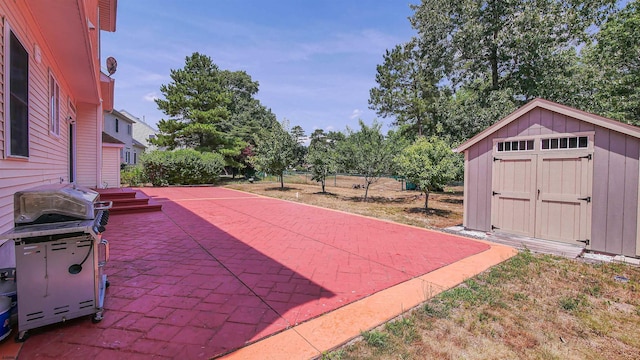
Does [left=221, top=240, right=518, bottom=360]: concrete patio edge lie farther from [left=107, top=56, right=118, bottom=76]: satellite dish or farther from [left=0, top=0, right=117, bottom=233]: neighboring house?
[left=107, top=56, right=118, bottom=76]: satellite dish

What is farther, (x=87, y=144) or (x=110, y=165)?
(x=110, y=165)

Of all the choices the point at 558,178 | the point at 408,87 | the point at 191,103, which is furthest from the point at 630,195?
the point at 191,103

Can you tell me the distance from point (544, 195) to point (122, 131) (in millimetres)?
31077

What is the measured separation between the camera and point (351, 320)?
2.82 meters

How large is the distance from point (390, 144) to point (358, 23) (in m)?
→ 6.46

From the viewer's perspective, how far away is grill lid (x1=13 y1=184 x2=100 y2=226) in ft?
7.26

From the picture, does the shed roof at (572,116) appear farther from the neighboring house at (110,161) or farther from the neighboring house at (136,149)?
the neighboring house at (136,149)

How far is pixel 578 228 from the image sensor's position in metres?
5.76

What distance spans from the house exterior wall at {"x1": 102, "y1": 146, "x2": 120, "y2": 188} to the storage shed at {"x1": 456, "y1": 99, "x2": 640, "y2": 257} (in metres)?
16.0

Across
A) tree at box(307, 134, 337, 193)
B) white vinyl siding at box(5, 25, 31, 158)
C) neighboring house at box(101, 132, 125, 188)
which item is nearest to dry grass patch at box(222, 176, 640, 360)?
white vinyl siding at box(5, 25, 31, 158)

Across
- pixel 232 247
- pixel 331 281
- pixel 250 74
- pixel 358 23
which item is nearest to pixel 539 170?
pixel 331 281

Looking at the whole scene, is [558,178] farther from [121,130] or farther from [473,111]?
[121,130]

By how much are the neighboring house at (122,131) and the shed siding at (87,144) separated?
14.2 metres

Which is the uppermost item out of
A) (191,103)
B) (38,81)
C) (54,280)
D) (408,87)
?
(408,87)
